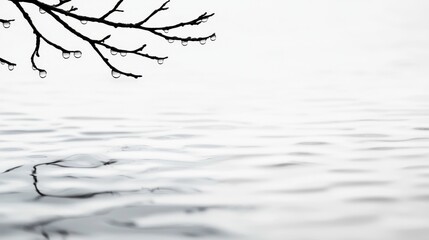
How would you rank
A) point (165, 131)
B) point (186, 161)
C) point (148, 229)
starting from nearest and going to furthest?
point (148, 229)
point (186, 161)
point (165, 131)

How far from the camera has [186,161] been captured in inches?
255

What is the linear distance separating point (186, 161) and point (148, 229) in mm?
2435

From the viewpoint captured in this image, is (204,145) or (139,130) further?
(139,130)

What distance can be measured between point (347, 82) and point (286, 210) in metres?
13.5

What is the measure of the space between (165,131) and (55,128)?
5.19 ft

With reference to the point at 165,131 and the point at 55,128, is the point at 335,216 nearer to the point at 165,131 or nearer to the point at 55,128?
the point at 165,131

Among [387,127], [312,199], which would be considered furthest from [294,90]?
[312,199]

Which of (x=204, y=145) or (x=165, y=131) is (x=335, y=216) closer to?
(x=204, y=145)

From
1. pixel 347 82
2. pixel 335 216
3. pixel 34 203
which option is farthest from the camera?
pixel 347 82

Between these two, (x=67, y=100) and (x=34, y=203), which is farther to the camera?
(x=67, y=100)

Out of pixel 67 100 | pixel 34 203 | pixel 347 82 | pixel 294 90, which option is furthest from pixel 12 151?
pixel 347 82

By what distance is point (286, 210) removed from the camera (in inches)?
179

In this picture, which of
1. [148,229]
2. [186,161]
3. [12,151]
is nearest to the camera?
[148,229]

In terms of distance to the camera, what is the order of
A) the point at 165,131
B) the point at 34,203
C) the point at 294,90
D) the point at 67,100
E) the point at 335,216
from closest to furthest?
the point at 335,216
the point at 34,203
the point at 165,131
the point at 67,100
the point at 294,90
